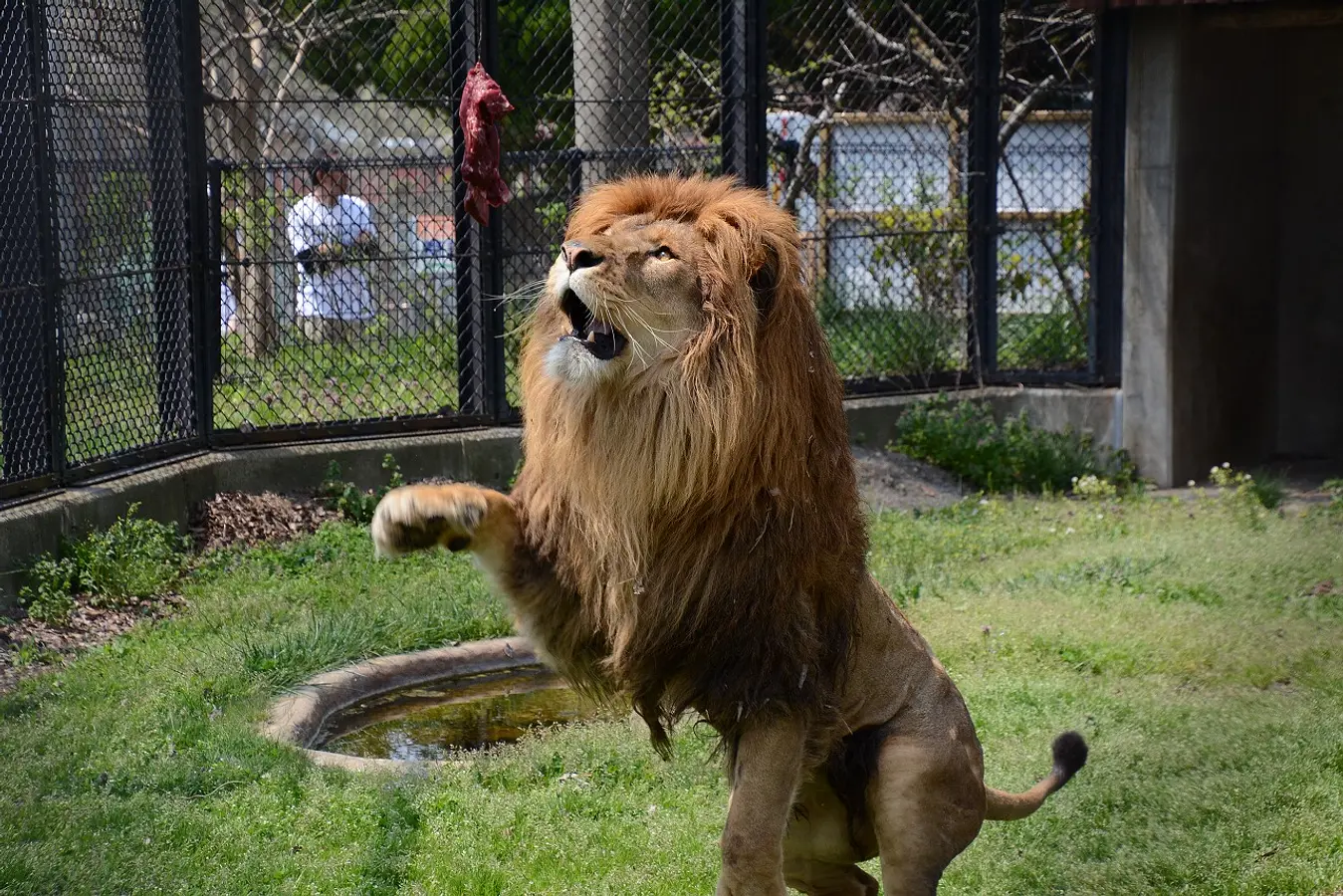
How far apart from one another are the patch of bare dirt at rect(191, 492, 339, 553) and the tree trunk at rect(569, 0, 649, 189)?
276 cm

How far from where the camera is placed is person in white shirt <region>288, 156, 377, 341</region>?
930 cm

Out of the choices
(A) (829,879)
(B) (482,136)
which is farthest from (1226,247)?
(A) (829,879)

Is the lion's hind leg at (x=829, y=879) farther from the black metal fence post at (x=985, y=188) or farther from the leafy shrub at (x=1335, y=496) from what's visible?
the black metal fence post at (x=985, y=188)

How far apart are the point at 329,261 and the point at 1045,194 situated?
5.36m

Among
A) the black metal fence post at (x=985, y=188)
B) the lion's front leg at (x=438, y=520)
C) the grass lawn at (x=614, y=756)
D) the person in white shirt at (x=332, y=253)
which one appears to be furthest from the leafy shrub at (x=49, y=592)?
the black metal fence post at (x=985, y=188)

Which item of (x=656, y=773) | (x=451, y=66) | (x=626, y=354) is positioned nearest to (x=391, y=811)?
(x=656, y=773)

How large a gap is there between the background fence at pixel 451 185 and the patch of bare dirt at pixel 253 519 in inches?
16.8

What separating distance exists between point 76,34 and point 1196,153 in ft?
23.2

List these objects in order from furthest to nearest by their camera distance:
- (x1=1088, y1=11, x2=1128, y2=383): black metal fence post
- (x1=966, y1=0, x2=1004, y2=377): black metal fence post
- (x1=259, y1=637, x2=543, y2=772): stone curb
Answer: (x1=966, y1=0, x2=1004, y2=377): black metal fence post, (x1=1088, y1=11, x2=1128, y2=383): black metal fence post, (x1=259, y1=637, x2=543, y2=772): stone curb

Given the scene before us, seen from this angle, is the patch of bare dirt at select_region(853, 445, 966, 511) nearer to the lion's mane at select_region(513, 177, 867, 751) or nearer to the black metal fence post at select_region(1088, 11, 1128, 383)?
the black metal fence post at select_region(1088, 11, 1128, 383)

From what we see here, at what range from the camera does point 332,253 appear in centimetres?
943

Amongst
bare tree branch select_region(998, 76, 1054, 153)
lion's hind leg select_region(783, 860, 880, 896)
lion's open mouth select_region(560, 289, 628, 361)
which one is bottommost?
lion's hind leg select_region(783, 860, 880, 896)

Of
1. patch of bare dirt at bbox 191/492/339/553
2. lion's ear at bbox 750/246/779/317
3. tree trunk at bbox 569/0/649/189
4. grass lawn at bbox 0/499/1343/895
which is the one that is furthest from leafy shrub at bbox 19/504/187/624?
lion's ear at bbox 750/246/779/317

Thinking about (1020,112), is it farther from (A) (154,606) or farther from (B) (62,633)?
(B) (62,633)
